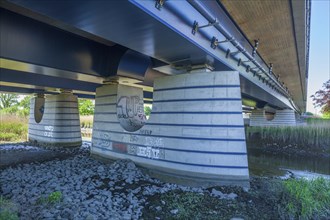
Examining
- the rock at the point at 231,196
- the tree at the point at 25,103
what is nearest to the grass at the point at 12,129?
the rock at the point at 231,196

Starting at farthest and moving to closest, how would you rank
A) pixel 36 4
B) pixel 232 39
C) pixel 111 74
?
pixel 111 74
pixel 232 39
pixel 36 4

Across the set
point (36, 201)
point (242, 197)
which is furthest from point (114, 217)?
point (242, 197)

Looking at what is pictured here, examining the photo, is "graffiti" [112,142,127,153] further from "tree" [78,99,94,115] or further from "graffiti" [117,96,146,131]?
"tree" [78,99,94,115]

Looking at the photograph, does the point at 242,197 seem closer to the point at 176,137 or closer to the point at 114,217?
the point at 176,137

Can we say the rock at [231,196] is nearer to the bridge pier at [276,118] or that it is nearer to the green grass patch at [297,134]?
the green grass patch at [297,134]

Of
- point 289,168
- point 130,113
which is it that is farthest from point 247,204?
point 289,168

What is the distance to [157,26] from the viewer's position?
13.6 feet

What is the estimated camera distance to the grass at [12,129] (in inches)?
651

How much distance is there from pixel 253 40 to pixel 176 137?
442 centimetres

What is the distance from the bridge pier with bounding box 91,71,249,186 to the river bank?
0.42 meters

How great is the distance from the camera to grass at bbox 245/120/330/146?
16625 millimetres

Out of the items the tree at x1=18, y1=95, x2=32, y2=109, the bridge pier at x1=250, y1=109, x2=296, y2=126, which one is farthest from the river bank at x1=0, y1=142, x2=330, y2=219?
the tree at x1=18, y1=95, x2=32, y2=109

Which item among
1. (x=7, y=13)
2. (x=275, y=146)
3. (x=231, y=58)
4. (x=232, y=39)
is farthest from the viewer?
(x=275, y=146)

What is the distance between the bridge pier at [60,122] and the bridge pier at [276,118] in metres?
24.2
